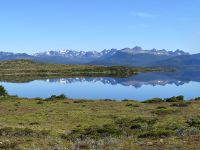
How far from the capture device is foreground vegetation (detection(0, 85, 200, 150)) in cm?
1755

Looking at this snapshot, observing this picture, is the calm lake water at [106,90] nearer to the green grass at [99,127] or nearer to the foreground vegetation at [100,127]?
the green grass at [99,127]

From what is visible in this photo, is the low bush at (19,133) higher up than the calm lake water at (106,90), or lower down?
higher up

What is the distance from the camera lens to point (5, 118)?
3584cm

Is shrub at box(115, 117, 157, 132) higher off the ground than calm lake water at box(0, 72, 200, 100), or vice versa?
shrub at box(115, 117, 157, 132)

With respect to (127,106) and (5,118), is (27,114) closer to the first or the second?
(5,118)

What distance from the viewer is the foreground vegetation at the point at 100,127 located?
17547 mm

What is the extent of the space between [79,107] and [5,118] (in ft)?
36.0

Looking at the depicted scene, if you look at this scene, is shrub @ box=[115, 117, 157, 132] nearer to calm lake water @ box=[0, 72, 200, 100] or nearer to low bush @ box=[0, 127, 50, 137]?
low bush @ box=[0, 127, 50, 137]

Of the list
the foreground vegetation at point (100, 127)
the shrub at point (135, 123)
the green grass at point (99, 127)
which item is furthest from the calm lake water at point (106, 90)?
the shrub at point (135, 123)

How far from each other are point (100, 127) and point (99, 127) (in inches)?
6.2

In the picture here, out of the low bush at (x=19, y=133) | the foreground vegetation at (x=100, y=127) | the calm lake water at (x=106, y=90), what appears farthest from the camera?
the calm lake water at (x=106, y=90)

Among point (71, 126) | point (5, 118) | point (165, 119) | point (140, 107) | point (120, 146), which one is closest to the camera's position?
point (120, 146)

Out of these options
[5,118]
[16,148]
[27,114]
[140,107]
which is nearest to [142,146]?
[16,148]

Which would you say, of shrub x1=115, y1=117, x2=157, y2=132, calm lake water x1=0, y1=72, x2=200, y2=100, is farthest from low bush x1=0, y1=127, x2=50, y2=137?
calm lake water x1=0, y1=72, x2=200, y2=100
